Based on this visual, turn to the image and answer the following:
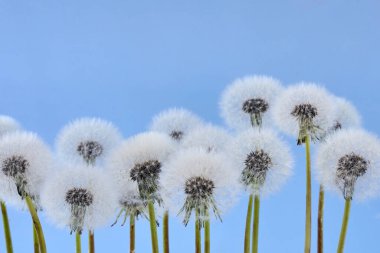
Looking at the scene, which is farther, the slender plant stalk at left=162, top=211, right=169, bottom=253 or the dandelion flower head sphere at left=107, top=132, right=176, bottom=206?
the slender plant stalk at left=162, top=211, right=169, bottom=253

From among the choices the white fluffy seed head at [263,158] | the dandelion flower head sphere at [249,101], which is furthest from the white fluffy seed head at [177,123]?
the white fluffy seed head at [263,158]

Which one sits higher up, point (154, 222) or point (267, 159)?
point (267, 159)

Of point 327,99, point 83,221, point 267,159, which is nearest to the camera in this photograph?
point 83,221

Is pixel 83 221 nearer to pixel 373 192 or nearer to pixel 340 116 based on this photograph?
pixel 373 192

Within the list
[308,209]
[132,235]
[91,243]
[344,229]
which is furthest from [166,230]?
[344,229]

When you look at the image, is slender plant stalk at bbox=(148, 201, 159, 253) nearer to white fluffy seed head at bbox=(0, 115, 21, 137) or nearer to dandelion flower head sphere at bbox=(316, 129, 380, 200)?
dandelion flower head sphere at bbox=(316, 129, 380, 200)

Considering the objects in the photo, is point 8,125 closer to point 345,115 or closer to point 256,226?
point 256,226

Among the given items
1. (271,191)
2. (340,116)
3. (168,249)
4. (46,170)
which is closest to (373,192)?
(271,191)

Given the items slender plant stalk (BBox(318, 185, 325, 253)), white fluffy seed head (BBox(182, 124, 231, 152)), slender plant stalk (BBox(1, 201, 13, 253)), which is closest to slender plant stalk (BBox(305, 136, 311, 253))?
slender plant stalk (BBox(318, 185, 325, 253))
